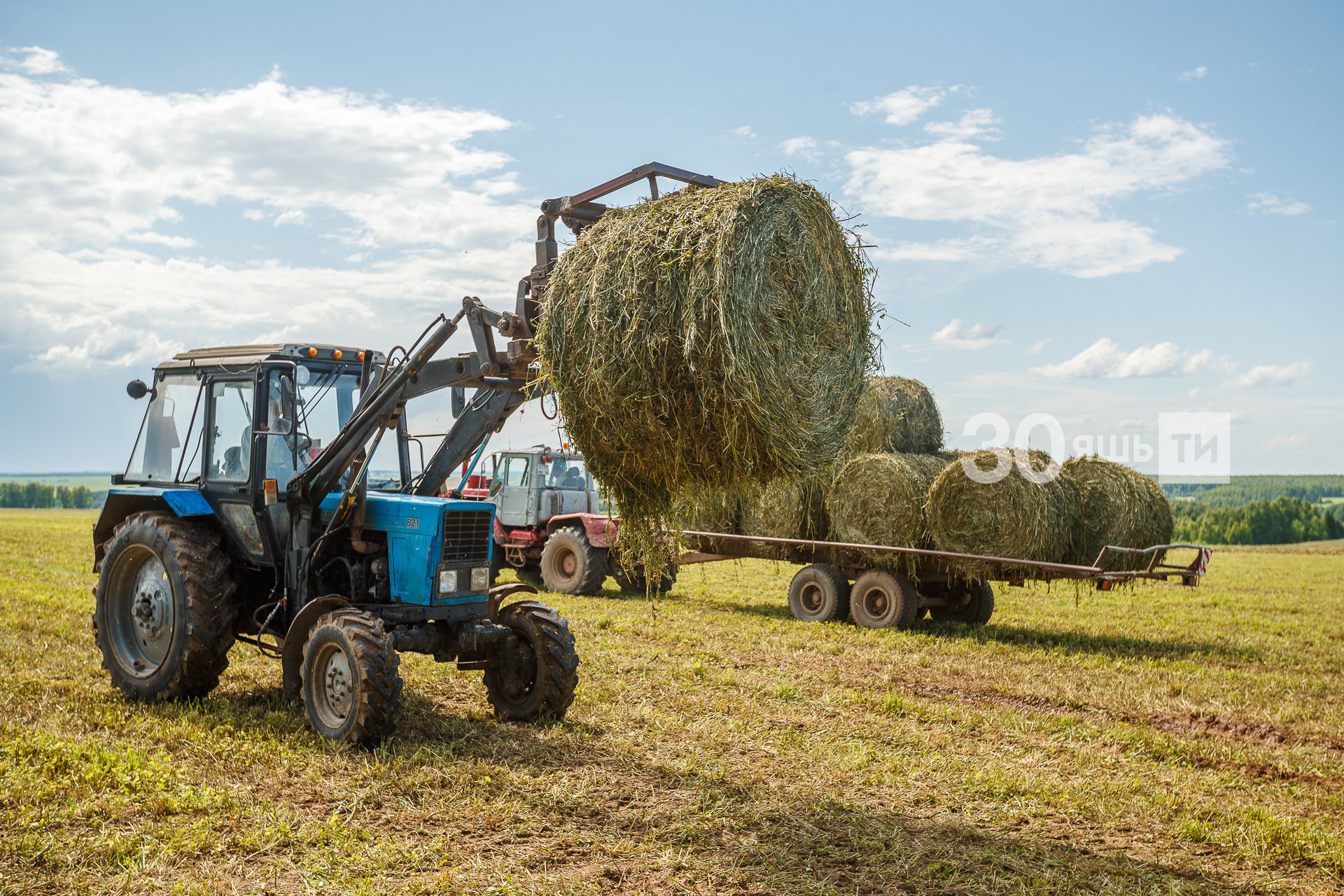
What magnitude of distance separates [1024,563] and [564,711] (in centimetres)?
499

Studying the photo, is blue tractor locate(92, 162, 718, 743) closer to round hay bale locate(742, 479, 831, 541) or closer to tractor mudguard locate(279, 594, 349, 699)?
tractor mudguard locate(279, 594, 349, 699)

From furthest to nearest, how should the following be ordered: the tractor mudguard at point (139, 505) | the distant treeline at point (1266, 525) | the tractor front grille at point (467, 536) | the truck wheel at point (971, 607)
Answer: the distant treeline at point (1266, 525), the truck wheel at point (971, 607), the tractor mudguard at point (139, 505), the tractor front grille at point (467, 536)

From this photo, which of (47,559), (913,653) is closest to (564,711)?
(913,653)

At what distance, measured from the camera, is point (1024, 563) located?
31.3ft

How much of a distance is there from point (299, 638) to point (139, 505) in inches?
77.1

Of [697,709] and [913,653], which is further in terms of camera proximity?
[913,653]

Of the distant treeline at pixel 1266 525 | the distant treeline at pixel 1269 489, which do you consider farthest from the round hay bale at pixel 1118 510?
the distant treeline at pixel 1269 489

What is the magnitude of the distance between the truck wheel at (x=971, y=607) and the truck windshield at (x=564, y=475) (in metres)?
5.40

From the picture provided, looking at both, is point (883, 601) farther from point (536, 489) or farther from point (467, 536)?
→ point (467, 536)

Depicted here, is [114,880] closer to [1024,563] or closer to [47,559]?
[1024,563]

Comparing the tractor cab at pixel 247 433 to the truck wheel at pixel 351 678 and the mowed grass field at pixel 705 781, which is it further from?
the mowed grass field at pixel 705 781

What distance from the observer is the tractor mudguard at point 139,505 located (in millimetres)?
6766

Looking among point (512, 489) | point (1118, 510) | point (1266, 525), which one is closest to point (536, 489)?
point (512, 489)

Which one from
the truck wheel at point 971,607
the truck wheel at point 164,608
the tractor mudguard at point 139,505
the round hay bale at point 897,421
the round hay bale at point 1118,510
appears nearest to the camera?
the truck wheel at point 164,608
